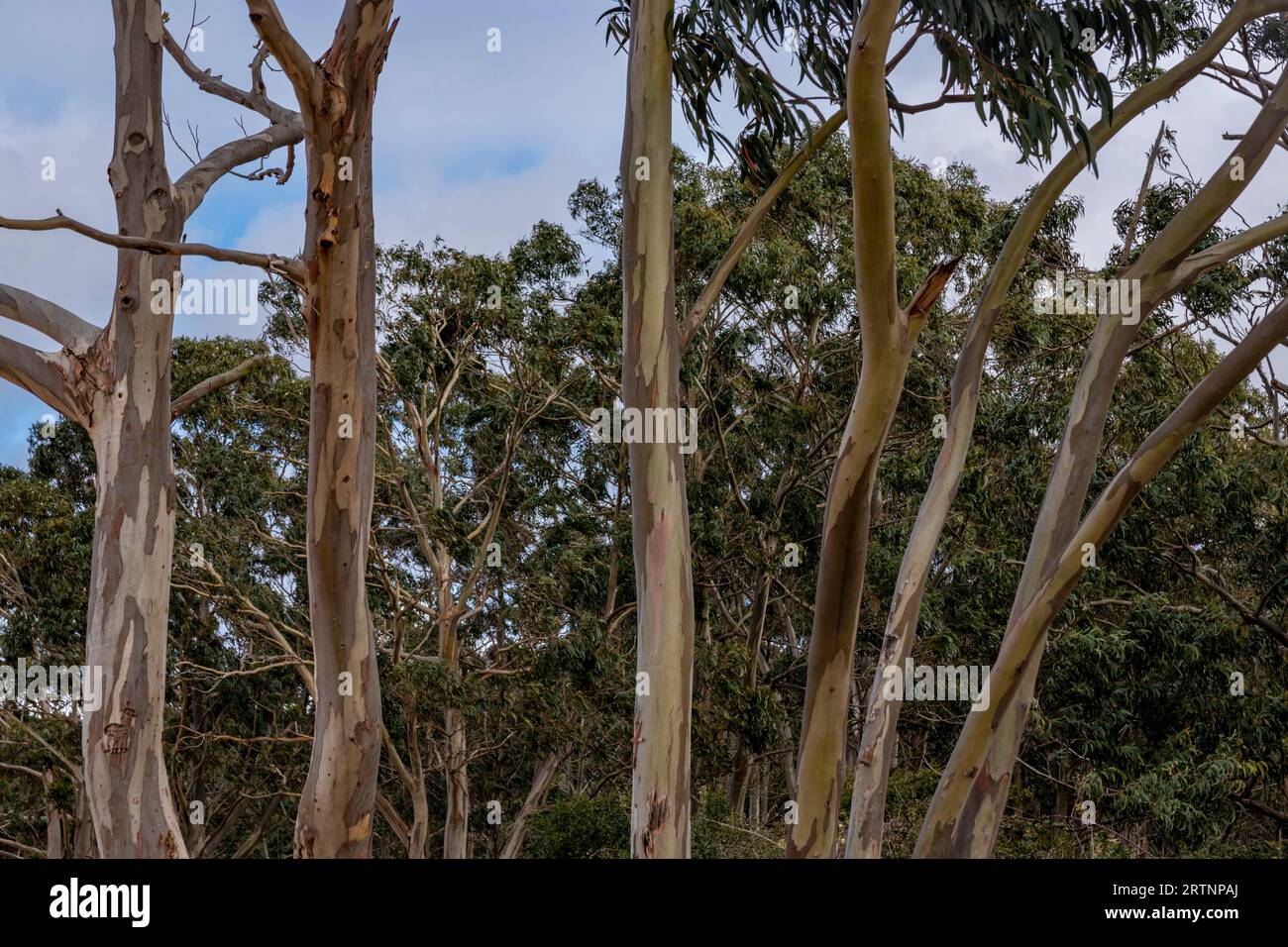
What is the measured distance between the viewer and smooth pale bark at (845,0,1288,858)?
6668 millimetres

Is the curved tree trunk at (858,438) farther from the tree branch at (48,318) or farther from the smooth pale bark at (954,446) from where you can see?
the tree branch at (48,318)

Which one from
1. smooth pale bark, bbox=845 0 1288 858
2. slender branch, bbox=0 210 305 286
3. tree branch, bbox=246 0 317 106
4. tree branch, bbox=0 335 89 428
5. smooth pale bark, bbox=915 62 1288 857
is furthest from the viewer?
smooth pale bark, bbox=845 0 1288 858

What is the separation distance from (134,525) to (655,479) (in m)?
2.26

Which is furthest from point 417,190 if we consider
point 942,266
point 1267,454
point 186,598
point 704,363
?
point 1267,454

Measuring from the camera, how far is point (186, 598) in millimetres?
12812

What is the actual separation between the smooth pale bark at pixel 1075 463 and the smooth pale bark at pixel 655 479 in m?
1.84

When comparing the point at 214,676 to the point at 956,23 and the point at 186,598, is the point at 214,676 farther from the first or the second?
the point at 956,23

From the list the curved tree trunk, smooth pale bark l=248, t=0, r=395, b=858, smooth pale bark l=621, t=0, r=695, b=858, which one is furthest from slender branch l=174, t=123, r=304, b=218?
the curved tree trunk

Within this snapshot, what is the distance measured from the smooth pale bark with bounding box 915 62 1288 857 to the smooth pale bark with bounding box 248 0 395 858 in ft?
10.0

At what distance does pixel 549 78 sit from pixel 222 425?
5.79m

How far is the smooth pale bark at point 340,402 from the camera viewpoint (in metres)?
4.42

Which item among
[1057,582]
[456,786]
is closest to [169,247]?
[1057,582]

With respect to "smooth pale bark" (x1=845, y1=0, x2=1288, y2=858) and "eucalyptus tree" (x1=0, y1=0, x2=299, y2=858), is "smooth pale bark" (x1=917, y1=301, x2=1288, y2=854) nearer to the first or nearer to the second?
"smooth pale bark" (x1=845, y1=0, x2=1288, y2=858)

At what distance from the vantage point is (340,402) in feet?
14.8
